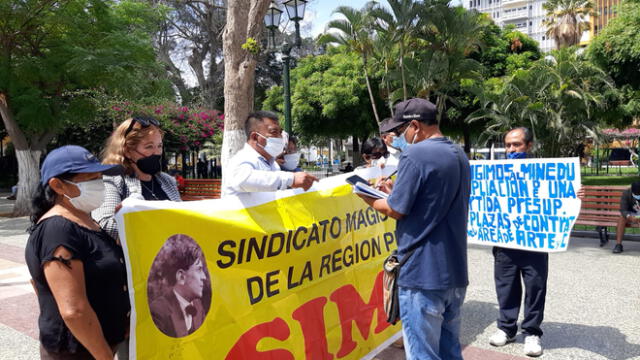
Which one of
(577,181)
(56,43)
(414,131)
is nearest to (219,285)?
(414,131)

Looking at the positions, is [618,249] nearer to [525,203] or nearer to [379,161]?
[525,203]

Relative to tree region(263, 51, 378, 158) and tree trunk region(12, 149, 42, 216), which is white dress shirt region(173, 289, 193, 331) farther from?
tree region(263, 51, 378, 158)

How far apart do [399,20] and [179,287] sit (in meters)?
15.0

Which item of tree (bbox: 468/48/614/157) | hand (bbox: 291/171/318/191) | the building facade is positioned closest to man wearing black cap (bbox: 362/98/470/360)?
hand (bbox: 291/171/318/191)

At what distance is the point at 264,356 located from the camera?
8.89ft

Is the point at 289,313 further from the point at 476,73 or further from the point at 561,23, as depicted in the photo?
the point at 561,23

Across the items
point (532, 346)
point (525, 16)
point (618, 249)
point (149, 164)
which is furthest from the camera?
point (525, 16)

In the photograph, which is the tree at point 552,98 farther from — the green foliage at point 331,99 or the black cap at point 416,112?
the black cap at point 416,112

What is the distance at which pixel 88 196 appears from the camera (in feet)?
6.89

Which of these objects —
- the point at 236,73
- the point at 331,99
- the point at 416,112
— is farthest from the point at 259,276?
the point at 331,99

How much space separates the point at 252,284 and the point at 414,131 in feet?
4.11

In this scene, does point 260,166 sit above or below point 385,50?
below

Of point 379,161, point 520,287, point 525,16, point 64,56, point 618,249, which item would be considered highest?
point 525,16

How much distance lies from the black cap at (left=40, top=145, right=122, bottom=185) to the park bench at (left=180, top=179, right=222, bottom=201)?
14068 millimetres
